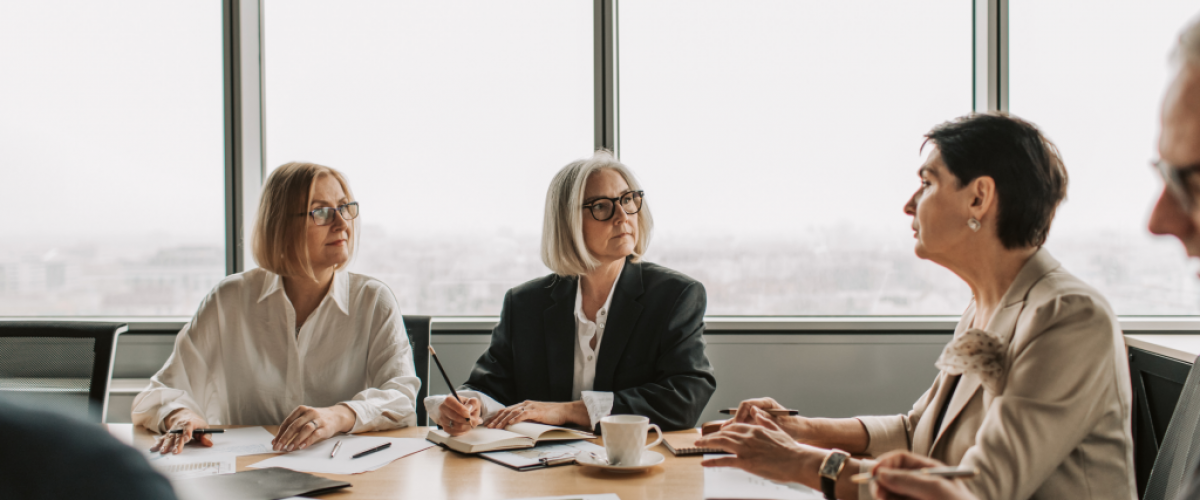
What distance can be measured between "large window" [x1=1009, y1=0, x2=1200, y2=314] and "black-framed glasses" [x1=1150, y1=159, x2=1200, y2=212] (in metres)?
2.49

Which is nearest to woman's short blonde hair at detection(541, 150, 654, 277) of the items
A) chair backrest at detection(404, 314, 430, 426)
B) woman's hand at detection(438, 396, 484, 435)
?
chair backrest at detection(404, 314, 430, 426)

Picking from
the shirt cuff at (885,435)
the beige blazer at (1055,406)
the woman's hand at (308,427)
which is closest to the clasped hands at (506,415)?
the woman's hand at (308,427)

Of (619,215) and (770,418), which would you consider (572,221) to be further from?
(770,418)

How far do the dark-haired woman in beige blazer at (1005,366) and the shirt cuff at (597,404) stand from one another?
0.42m

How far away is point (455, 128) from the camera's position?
10.2ft

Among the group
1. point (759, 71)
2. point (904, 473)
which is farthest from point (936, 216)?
point (759, 71)

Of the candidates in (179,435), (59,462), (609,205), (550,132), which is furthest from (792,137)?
(59,462)

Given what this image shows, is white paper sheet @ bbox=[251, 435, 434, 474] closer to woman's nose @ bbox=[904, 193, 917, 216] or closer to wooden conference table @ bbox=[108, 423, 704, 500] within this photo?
wooden conference table @ bbox=[108, 423, 704, 500]

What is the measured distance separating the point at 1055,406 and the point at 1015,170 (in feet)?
1.41

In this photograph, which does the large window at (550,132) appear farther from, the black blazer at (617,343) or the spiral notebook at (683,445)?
the spiral notebook at (683,445)

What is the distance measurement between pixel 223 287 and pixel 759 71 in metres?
2.26

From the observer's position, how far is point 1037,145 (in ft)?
4.13

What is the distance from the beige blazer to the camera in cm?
109

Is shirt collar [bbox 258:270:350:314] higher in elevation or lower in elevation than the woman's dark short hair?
lower
